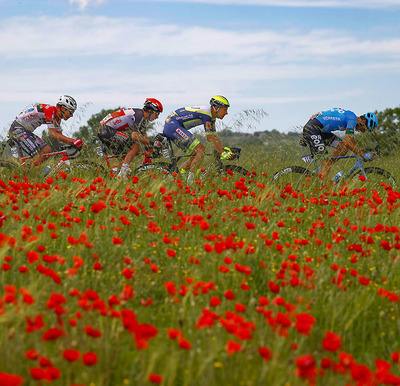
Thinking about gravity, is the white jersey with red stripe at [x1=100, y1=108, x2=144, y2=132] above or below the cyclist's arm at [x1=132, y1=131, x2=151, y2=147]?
above

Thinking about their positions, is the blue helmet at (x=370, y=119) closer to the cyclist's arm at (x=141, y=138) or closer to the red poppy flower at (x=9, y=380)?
the cyclist's arm at (x=141, y=138)

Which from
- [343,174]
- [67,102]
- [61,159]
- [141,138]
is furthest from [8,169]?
[343,174]

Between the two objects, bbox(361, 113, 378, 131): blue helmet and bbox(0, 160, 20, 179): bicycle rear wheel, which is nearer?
bbox(0, 160, 20, 179): bicycle rear wheel

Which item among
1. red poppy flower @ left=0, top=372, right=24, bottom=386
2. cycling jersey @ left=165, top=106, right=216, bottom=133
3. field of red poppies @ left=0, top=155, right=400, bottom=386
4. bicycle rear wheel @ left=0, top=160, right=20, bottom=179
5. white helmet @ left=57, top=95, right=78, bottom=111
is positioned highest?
white helmet @ left=57, top=95, right=78, bottom=111

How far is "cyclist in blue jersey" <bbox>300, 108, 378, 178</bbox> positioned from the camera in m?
9.34

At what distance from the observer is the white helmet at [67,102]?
10.1 metres

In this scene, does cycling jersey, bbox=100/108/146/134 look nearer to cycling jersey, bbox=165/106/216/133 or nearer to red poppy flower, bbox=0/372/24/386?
cycling jersey, bbox=165/106/216/133

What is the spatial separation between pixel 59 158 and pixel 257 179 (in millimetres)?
4219

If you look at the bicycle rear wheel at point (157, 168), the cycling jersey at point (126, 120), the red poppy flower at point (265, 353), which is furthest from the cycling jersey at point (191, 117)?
the red poppy flower at point (265, 353)

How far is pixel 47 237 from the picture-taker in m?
4.39

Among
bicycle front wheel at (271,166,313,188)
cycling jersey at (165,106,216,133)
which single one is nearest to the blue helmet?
bicycle front wheel at (271,166,313,188)

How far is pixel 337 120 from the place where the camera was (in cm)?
976

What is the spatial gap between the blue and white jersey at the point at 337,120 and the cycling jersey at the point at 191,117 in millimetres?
2190

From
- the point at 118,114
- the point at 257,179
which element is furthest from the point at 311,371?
the point at 118,114
